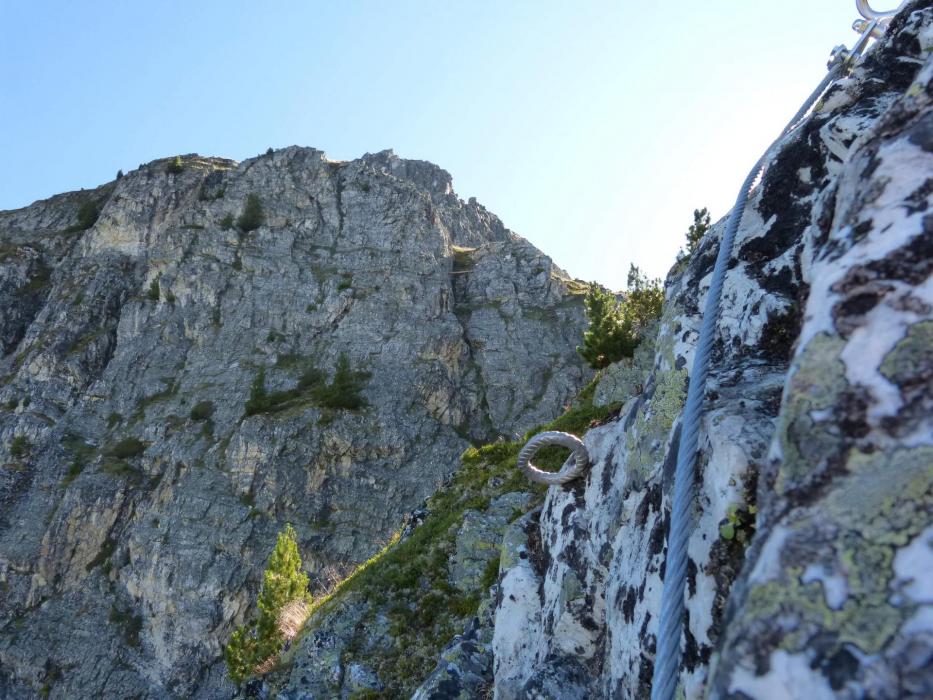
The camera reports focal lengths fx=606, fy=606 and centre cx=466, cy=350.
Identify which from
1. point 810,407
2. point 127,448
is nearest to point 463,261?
point 127,448

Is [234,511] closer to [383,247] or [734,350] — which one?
[383,247]

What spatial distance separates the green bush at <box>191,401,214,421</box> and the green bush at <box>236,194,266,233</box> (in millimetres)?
26014

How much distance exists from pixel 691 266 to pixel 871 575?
14.9 feet

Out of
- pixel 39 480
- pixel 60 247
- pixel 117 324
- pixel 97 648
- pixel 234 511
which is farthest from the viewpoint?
pixel 60 247

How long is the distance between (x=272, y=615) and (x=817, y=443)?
17144 mm

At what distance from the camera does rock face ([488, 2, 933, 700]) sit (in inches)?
76.4

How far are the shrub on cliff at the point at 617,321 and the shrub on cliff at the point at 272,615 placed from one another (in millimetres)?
12700

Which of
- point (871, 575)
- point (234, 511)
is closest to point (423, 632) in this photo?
point (871, 575)

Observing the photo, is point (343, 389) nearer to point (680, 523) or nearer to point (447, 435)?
point (447, 435)

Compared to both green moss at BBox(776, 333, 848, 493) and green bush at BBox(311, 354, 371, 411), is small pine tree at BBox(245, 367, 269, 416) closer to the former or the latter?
green bush at BBox(311, 354, 371, 411)

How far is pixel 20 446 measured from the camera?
6612 centimetres

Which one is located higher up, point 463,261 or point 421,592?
point 463,261

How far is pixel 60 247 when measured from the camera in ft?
299

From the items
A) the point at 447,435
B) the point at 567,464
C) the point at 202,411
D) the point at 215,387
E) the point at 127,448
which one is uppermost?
the point at 567,464
